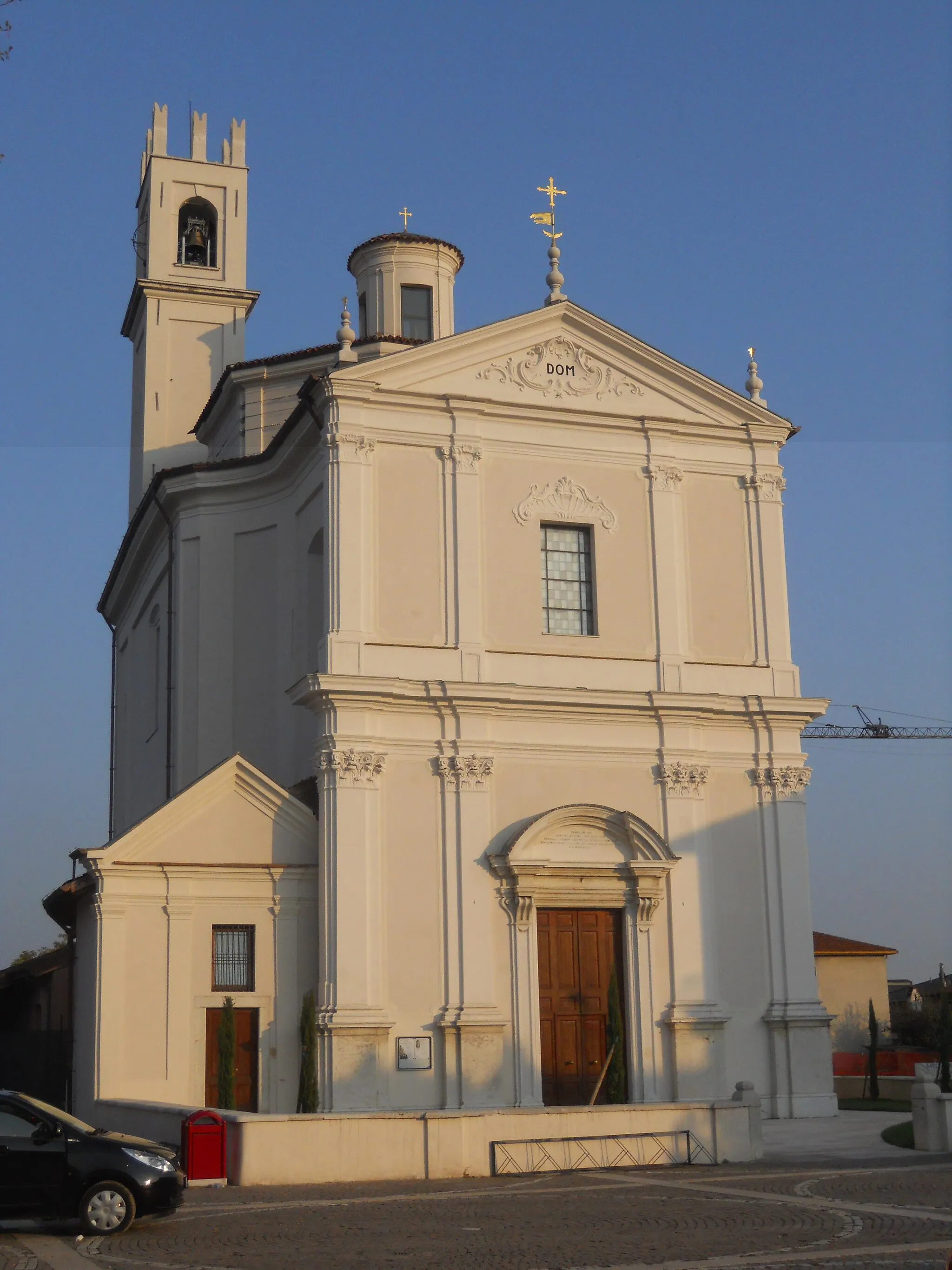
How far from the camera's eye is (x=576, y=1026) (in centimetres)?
2525

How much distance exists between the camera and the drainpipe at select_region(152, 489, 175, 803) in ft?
97.6

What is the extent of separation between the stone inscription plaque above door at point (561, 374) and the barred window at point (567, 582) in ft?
8.24

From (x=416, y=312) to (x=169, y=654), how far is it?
1025 cm

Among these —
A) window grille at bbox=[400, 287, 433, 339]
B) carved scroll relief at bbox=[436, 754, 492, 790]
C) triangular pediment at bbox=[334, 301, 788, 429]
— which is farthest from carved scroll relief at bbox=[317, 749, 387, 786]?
window grille at bbox=[400, 287, 433, 339]

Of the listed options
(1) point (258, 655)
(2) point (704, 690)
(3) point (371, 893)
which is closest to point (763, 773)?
(2) point (704, 690)

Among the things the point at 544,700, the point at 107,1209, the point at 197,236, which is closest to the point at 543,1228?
the point at 107,1209

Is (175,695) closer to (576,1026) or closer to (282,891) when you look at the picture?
(282,891)

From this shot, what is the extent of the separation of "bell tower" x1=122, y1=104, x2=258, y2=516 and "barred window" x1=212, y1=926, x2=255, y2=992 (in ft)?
48.6

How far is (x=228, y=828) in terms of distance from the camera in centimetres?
2467

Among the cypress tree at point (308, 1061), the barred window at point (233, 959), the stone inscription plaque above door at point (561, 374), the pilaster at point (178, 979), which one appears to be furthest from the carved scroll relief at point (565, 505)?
the cypress tree at point (308, 1061)

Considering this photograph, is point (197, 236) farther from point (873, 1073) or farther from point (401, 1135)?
point (401, 1135)

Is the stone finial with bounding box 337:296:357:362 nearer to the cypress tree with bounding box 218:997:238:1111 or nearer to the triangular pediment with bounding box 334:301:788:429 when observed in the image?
the triangular pediment with bounding box 334:301:788:429

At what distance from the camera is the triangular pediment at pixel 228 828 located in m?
24.2

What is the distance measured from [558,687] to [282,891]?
5654 mm
